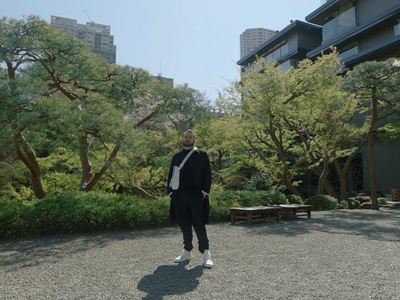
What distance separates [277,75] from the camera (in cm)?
1166

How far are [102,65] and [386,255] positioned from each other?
753cm

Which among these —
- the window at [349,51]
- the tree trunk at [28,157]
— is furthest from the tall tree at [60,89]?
the window at [349,51]

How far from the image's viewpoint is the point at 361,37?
76.2 feet

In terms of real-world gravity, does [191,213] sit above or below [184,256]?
above

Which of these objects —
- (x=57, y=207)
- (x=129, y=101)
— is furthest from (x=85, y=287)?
(x=129, y=101)

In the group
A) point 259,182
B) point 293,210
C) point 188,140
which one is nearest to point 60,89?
point 188,140

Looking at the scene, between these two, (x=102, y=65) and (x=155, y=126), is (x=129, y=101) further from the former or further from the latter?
(x=155, y=126)

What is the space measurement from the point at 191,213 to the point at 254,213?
16.9 feet

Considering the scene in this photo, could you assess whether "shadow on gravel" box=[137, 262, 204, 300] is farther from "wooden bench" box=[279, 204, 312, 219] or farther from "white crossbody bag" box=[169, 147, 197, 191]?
"wooden bench" box=[279, 204, 312, 219]

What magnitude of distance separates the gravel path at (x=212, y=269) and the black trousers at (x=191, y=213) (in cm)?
36

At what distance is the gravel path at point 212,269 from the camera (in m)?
3.23

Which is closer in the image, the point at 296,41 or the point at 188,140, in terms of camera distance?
the point at 188,140

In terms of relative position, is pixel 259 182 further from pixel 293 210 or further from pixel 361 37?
pixel 361 37

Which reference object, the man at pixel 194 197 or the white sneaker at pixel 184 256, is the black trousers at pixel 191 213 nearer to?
the man at pixel 194 197
